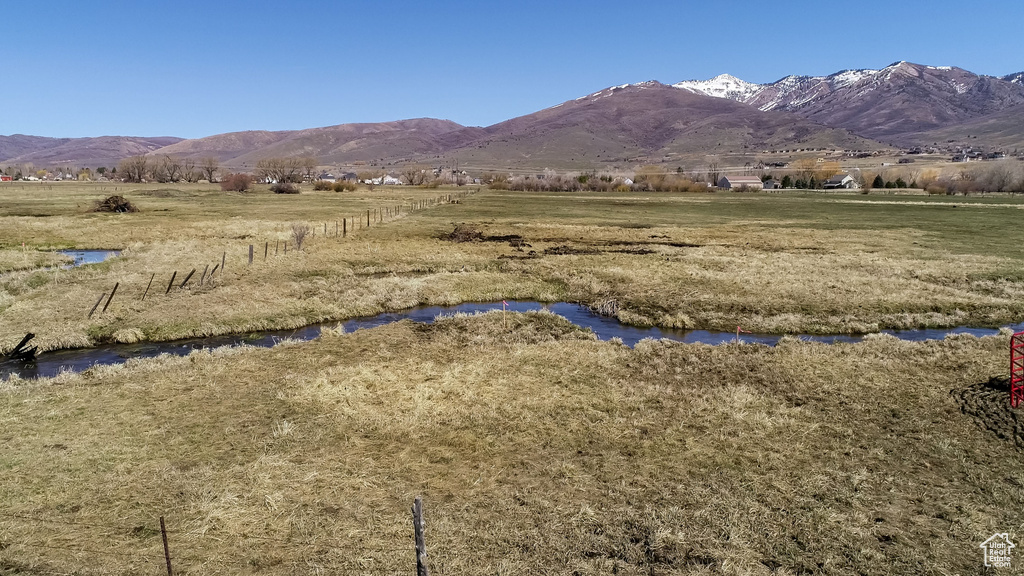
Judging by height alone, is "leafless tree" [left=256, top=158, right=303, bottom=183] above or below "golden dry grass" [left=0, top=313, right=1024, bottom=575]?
above

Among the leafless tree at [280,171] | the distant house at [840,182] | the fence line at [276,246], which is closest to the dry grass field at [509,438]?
the fence line at [276,246]

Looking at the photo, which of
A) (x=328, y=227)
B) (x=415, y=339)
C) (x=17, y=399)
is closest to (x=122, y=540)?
(x=17, y=399)

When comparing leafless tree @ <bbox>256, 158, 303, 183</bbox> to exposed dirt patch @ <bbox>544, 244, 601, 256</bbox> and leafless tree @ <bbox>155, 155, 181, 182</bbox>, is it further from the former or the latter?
exposed dirt patch @ <bbox>544, 244, 601, 256</bbox>

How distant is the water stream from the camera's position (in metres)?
17.7

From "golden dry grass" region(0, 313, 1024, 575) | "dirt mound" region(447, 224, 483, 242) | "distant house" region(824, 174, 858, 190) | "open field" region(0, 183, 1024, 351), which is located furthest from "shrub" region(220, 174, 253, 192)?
"distant house" region(824, 174, 858, 190)

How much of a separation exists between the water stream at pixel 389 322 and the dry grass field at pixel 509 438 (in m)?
0.73

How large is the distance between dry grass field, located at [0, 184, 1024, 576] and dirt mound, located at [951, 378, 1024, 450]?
0.10 meters

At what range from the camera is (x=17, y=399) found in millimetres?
13750

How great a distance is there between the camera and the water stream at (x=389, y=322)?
695 inches

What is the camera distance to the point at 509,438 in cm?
1225

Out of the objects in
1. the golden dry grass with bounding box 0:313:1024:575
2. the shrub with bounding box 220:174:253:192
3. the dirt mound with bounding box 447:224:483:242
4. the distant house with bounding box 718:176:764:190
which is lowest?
the golden dry grass with bounding box 0:313:1024:575

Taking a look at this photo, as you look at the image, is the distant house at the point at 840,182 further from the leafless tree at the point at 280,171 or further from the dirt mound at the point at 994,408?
the dirt mound at the point at 994,408

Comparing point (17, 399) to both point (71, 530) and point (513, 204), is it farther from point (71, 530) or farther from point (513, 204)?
point (513, 204)

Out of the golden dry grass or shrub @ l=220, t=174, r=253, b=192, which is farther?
shrub @ l=220, t=174, r=253, b=192
